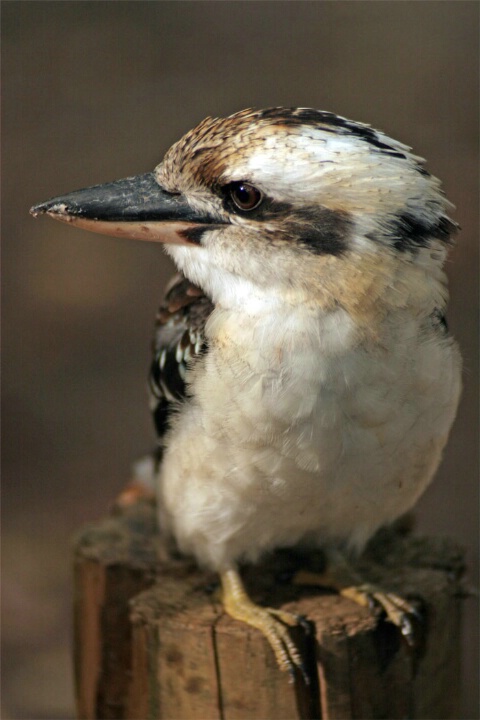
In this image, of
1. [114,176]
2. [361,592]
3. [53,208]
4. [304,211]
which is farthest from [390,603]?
[114,176]

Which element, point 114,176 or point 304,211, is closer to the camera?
point 304,211

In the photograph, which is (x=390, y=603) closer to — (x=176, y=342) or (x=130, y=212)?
(x=176, y=342)

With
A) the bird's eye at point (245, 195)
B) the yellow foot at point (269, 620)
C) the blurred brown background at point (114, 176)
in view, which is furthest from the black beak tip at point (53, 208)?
the blurred brown background at point (114, 176)

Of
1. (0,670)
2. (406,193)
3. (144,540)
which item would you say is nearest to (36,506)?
(0,670)

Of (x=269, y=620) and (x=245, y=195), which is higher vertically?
(x=245, y=195)

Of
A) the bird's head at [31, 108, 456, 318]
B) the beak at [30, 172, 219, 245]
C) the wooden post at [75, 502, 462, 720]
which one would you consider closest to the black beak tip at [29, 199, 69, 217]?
the beak at [30, 172, 219, 245]

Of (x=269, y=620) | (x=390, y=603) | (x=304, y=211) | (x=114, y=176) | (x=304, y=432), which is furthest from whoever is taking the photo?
(x=114, y=176)

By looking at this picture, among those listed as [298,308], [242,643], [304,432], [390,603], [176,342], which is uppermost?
[176,342]
